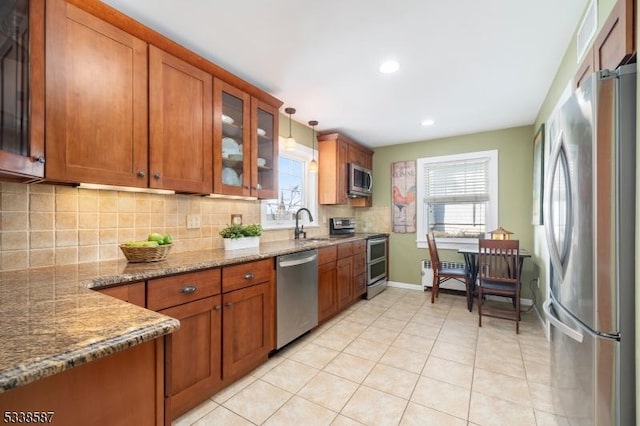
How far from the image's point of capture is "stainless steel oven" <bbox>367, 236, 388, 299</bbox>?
3.93 metres

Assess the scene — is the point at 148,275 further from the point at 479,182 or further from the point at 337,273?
the point at 479,182

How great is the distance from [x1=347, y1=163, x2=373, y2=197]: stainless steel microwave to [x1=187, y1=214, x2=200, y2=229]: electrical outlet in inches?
89.2

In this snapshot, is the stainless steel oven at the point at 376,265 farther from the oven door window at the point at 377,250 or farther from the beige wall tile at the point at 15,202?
the beige wall tile at the point at 15,202

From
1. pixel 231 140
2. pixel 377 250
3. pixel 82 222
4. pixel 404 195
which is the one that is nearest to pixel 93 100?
pixel 82 222

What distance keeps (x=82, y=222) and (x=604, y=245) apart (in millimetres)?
2577

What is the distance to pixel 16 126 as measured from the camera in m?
1.20

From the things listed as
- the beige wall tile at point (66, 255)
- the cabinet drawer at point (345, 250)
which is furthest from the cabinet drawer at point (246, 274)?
the cabinet drawer at point (345, 250)

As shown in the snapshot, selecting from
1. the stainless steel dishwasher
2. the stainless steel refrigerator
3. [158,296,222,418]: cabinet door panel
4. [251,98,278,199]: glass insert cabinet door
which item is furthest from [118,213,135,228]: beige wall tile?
the stainless steel refrigerator

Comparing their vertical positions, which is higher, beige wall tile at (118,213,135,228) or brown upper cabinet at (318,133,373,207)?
brown upper cabinet at (318,133,373,207)

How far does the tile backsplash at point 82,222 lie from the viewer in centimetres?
146

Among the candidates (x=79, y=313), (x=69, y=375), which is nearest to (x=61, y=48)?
(x=79, y=313)

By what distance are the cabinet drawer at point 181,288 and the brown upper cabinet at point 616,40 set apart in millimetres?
2224

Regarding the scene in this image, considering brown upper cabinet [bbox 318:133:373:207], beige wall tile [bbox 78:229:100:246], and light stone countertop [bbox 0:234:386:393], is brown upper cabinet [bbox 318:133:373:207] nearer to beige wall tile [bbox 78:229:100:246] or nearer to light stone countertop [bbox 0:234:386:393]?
beige wall tile [bbox 78:229:100:246]

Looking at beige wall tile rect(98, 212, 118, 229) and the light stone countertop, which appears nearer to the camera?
the light stone countertop
